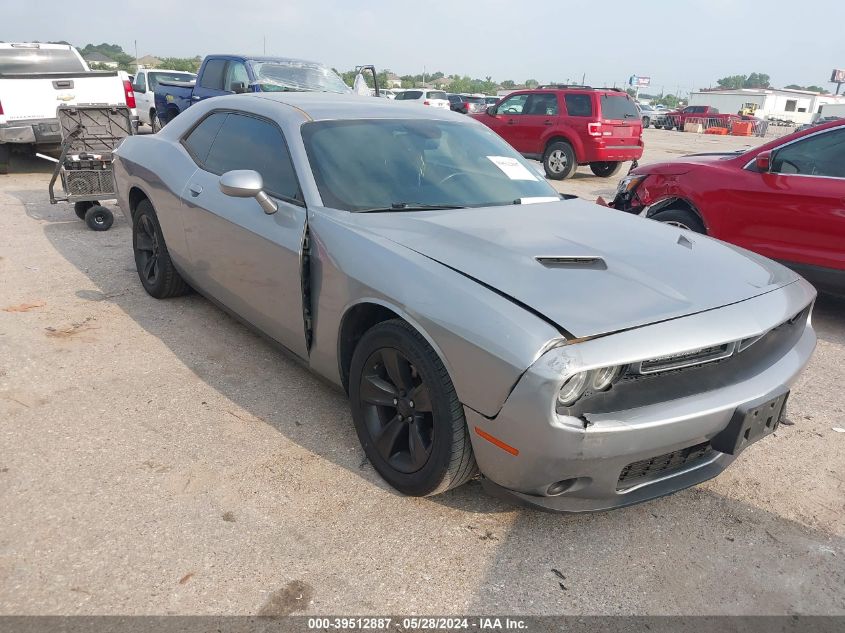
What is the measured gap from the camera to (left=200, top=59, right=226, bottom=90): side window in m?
10.7

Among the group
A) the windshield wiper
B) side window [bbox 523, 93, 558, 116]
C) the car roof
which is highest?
side window [bbox 523, 93, 558, 116]

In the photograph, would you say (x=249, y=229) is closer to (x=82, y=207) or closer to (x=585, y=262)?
(x=585, y=262)

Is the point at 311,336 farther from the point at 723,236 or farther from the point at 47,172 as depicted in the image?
the point at 47,172

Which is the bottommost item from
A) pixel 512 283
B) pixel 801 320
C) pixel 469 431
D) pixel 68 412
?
pixel 68 412

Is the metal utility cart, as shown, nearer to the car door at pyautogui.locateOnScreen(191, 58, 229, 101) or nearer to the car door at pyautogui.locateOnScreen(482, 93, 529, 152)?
the car door at pyautogui.locateOnScreen(191, 58, 229, 101)

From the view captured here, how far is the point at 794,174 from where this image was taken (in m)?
5.06

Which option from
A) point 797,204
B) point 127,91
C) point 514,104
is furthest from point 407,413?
point 514,104

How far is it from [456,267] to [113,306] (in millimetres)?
3321

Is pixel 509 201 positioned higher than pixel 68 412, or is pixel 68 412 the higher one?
pixel 509 201

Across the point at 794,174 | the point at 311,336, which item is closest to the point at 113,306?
the point at 311,336

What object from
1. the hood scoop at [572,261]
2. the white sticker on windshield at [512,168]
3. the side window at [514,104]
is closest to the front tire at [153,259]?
the white sticker on windshield at [512,168]

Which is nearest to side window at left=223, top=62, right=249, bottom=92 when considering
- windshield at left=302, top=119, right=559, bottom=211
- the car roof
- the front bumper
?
the car roof

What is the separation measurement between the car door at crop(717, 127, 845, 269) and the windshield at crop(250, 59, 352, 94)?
6724 millimetres

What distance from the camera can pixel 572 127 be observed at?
40.5 ft
